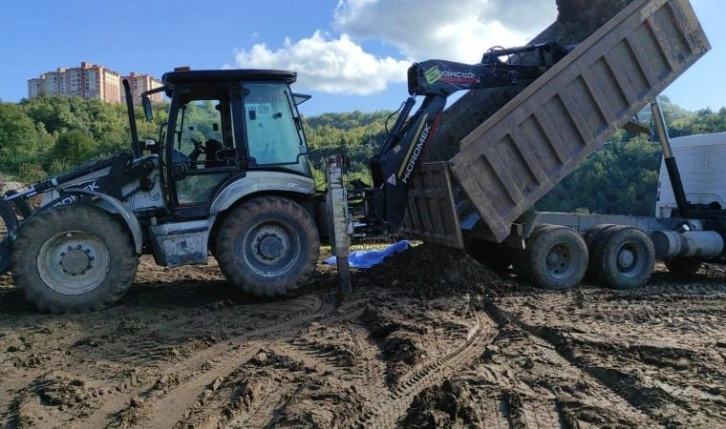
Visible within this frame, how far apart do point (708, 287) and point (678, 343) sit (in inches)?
150

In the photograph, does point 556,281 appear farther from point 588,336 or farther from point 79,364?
point 79,364

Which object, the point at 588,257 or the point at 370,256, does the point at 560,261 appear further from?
the point at 370,256

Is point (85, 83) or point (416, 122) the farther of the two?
point (85, 83)

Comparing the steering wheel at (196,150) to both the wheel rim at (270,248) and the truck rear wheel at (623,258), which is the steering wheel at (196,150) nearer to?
the wheel rim at (270,248)

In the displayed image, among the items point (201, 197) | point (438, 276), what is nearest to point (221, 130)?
point (201, 197)

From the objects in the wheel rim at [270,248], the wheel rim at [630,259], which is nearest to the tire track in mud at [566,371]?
the wheel rim at [270,248]

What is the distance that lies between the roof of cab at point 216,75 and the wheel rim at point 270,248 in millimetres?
1723

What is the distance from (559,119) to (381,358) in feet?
13.8

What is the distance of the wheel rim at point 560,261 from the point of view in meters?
7.71

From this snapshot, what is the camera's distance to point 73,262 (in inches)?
243

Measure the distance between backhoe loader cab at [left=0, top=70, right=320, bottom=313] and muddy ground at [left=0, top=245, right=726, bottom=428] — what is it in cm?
49

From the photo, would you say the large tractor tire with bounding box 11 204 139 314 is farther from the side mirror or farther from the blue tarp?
the blue tarp

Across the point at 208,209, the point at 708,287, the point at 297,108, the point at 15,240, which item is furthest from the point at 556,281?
the point at 15,240

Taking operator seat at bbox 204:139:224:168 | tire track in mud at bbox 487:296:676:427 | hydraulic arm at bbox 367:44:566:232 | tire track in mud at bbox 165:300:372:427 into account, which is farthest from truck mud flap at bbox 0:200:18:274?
tire track in mud at bbox 487:296:676:427
